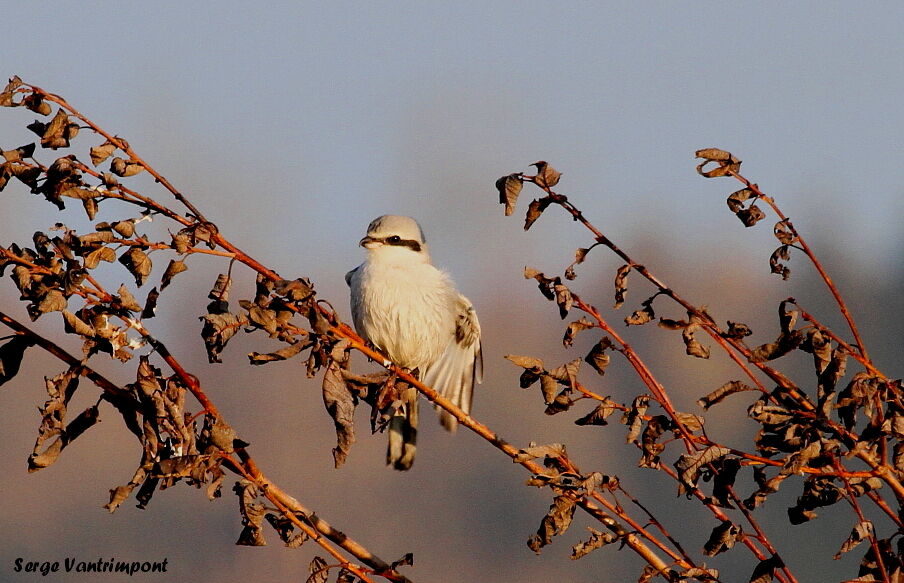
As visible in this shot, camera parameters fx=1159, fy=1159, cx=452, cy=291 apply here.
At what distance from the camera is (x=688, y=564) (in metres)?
2.52

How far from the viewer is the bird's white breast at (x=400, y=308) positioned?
5031 mm

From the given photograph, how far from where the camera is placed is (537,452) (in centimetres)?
264

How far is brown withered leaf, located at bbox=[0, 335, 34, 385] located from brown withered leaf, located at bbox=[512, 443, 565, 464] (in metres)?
1.17

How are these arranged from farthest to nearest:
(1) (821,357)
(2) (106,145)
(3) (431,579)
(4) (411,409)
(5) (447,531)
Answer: (5) (447,531) → (3) (431,579) → (4) (411,409) → (2) (106,145) → (1) (821,357)

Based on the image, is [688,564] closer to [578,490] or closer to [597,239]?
[578,490]

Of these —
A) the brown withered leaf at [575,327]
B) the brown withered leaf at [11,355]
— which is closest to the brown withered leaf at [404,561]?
the brown withered leaf at [575,327]

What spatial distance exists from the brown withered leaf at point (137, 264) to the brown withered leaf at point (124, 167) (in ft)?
0.56

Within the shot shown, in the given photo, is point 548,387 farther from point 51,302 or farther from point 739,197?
point 51,302

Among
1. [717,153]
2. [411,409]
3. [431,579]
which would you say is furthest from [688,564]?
[431,579]

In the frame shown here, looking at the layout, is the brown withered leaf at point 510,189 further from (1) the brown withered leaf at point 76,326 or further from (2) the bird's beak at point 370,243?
(2) the bird's beak at point 370,243

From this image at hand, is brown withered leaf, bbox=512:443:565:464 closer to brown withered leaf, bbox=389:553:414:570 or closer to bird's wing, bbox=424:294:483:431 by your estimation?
brown withered leaf, bbox=389:553:414:570

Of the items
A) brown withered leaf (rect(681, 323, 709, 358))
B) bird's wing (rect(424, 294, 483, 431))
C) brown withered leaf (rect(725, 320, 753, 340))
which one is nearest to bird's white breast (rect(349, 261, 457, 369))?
bird's wing (rect(424, 294, 483, 431))

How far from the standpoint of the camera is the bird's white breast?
16.5ft

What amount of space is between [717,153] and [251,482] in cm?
129
